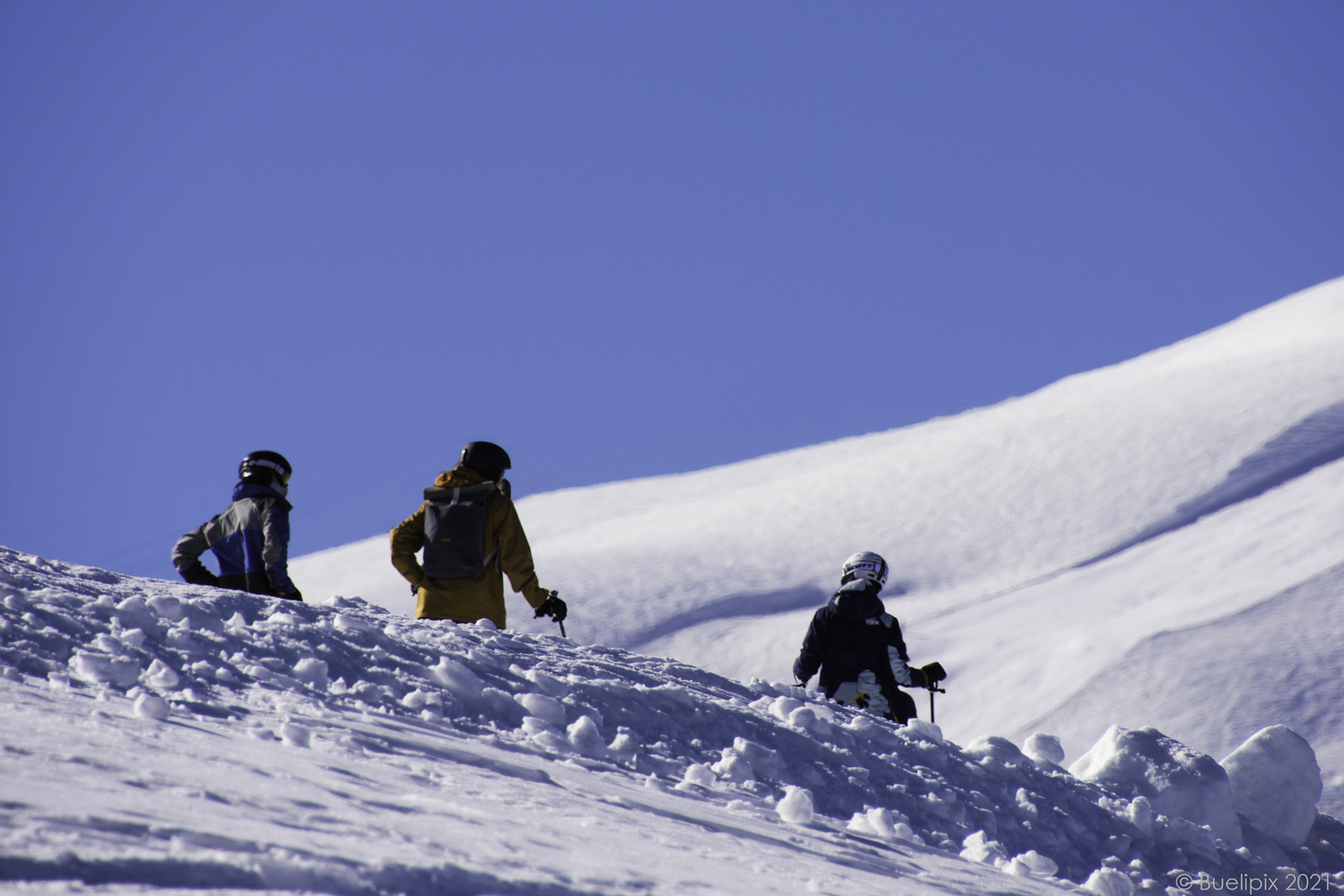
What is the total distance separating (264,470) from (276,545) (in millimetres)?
436

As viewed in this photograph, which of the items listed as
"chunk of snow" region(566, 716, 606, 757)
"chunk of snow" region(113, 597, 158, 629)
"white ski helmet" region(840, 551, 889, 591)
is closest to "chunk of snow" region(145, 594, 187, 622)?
"chunk of snow" region(113, 597, 158, 629)

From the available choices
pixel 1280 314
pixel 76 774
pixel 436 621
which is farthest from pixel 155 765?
pixel 1280 314

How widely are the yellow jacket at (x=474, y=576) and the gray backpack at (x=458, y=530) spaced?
0.14ft

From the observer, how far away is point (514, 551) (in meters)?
Answer: 5.98

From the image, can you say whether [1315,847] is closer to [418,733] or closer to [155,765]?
[418,733]

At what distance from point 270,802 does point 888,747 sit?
2.95 metres

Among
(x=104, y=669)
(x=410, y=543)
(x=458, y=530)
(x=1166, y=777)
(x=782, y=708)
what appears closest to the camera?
(x=104, y=669)

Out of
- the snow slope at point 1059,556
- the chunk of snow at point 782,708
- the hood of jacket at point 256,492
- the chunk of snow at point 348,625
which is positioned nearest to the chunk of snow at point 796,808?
the chunk of snow at point 782,708

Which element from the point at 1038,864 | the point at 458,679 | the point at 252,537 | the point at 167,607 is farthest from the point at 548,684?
the point at 252,537

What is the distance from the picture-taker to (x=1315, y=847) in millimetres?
5641

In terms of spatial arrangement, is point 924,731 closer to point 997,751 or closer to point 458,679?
point 997,751

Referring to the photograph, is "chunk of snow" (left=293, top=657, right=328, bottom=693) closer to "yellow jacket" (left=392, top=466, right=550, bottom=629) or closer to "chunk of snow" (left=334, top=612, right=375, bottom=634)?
"chunk of snow" (left=334, top=612, right=375, bottom=634)

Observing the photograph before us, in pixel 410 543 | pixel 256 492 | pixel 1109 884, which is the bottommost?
pixel 1109 884

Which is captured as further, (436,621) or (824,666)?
(824,666)
